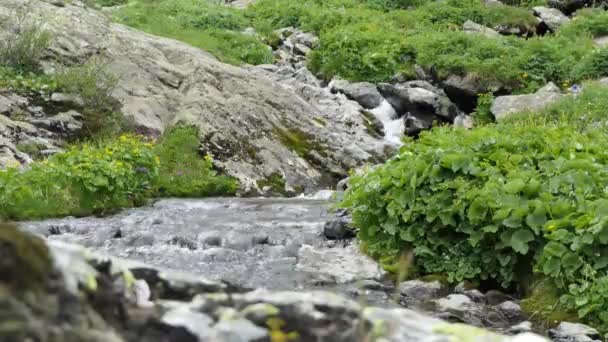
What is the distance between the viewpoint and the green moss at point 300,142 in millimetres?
15812

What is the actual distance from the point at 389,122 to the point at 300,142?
3.51m

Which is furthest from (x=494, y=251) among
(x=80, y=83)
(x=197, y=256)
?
(x=80, y=83)

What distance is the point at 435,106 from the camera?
61.8 ft

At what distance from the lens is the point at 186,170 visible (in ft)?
45.3

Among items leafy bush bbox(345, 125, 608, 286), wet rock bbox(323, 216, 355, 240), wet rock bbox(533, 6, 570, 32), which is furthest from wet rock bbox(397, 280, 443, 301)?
wet rock bbox(533, 6, 570, 32)

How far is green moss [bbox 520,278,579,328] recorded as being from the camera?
625cm

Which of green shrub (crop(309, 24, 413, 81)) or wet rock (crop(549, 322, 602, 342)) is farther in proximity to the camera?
green shrub (crop(309, 24, 413, 81))

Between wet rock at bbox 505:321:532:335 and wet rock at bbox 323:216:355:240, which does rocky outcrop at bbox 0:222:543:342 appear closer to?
wet rock at bbox 505:321:532:335

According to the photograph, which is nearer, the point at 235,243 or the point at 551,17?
the point at 235,243

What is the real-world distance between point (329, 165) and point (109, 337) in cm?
1349

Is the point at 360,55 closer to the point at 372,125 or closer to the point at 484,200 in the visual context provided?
the point at 372,125

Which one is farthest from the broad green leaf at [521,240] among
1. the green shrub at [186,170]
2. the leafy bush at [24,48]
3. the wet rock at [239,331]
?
the leafy bush at [24,48]

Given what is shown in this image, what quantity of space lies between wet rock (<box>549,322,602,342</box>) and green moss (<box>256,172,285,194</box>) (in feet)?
28.8

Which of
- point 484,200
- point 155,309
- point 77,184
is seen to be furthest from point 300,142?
point 155,309
